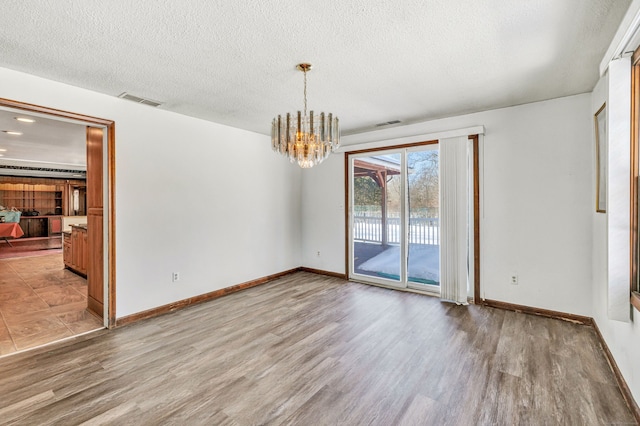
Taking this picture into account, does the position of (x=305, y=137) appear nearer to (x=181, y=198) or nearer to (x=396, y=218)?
(x=181, y=198)

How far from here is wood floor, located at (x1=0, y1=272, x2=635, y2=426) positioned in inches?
74.8

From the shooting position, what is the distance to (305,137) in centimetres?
275

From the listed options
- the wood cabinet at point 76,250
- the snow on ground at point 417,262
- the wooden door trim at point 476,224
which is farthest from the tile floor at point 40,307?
the wooden door trim at point 476,224

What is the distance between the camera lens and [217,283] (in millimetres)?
4363

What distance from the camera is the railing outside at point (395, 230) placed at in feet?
14.3

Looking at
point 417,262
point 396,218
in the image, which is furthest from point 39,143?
point 417,262

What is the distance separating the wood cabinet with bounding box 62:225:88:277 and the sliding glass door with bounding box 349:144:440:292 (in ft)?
15.2

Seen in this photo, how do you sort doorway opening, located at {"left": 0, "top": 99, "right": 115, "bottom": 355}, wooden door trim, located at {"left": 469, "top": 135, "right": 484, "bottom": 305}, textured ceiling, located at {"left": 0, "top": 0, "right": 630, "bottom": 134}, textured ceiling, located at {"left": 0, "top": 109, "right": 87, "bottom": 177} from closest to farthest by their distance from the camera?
1. textured ceiling, located at {"left": 0, "top": 0, "right": 630, "bottom": 134}
2. doorway opening, located at {"left": 0, "top": 99, "right": 115, "bottom": 355}
3. wooden door trim, located at {"left": 469, "top": 135, "right": 484, "bottom": 305}
4. textured ceiling, located at {"left": 0, "top": 109, "right": 87, "bottom": 177}

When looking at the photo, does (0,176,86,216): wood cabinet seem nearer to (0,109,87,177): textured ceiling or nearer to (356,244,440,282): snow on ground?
(0,109,87,177): textured ceiling

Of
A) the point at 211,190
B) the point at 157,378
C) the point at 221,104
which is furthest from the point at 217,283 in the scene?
the point at 221,104

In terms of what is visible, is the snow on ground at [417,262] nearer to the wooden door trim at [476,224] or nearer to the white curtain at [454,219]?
the white curtain at [454,219]

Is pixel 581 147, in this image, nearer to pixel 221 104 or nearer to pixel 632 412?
pixel 632 412

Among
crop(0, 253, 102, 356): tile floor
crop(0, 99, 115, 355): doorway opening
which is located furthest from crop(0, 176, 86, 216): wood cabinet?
crop(0, 99, 115, 355): doorway opening

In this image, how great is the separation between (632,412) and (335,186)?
4240mm
